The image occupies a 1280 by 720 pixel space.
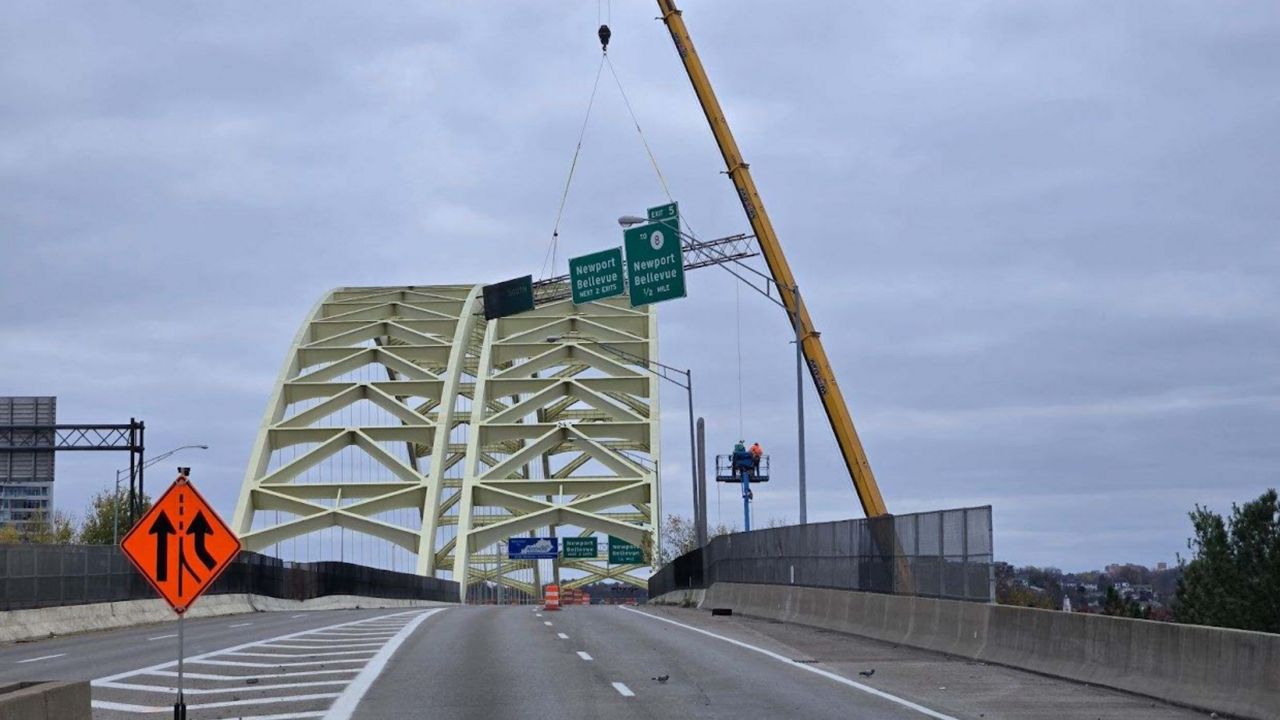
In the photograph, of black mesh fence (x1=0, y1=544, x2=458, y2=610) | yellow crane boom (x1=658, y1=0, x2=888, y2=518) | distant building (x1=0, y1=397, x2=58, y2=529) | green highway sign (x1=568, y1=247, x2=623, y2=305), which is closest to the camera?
black mesh fence (x1=0, y1=544, x2=458, y2=610)

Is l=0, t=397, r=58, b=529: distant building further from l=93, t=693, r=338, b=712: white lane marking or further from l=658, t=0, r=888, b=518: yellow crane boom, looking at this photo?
l=93, t=693, r=338, b=712: white lane marking

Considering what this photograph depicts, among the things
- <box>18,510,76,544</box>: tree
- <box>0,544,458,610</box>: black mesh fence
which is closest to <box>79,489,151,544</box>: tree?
<box>18,510,76,544</box>: tree

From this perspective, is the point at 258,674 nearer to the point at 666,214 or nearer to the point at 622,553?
the point at 666,214

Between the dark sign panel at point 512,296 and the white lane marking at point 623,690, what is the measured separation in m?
45.8

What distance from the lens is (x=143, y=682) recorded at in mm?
19391

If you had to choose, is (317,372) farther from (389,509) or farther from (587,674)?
(587,674)

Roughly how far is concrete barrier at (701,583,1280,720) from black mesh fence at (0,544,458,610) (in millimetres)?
17567

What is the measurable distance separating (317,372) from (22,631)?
77.6m

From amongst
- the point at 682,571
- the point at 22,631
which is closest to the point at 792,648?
the point at 22,631

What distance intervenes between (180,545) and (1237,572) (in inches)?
3175

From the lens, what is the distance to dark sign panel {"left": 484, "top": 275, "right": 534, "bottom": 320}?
64000mm

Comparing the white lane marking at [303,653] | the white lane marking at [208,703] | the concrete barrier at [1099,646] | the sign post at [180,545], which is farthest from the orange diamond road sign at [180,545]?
the concrete barrier at [1099,646]

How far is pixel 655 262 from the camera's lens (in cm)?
4731

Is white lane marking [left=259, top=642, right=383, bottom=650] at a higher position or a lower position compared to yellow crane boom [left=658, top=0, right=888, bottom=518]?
lower
